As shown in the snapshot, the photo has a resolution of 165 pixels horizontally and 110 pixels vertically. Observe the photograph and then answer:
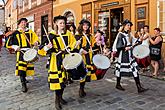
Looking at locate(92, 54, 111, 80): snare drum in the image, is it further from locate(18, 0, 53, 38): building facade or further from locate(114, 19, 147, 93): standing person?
locate(18, 0, 53, 38): building facade

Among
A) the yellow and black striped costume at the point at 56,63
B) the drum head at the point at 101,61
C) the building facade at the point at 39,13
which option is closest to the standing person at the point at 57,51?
the yellow and black striped costume at the point at 56,63

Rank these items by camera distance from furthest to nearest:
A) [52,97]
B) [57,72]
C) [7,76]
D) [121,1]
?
[121,1] < [7,76] < [52,97] < [57,72]

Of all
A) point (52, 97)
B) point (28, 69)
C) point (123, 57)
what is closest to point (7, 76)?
point (28, 69)

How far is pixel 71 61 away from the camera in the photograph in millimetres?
5281

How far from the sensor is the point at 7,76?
380 inches

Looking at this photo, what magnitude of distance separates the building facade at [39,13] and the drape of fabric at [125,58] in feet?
37.7

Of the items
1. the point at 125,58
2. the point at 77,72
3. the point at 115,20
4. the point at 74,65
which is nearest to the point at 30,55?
the point at 77,72

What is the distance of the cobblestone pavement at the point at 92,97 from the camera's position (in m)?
5.72

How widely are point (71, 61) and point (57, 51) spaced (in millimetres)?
405

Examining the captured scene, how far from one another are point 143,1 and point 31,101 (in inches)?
258

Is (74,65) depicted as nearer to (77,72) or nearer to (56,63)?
(77,72)

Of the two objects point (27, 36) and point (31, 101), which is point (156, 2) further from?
point (31, 101)

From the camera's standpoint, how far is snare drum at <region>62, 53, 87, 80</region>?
17.1 ft

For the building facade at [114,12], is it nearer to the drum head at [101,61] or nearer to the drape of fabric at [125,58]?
the drape of fabric at [125,58]
